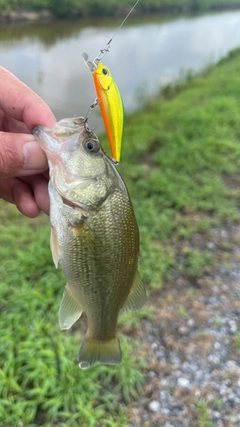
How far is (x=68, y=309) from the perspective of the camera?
6.28 feet

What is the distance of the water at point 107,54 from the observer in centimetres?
1092

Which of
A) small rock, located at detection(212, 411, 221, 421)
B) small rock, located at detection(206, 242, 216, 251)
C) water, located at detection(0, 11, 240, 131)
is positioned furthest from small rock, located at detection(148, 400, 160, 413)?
water, located at detection(0, 11, 240, 131)

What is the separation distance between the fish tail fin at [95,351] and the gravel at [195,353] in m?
0.91

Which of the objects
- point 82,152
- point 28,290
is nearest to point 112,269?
point 82,152

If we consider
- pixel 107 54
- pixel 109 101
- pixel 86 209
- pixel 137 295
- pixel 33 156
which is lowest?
pixel 107 54

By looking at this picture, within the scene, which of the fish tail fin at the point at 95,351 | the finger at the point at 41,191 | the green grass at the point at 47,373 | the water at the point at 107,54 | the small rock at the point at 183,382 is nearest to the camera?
the fish tail fin at the point at 95,351

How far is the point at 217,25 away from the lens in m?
24.3

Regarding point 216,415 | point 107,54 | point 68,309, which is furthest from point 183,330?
point 107,54

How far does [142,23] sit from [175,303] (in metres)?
22.4

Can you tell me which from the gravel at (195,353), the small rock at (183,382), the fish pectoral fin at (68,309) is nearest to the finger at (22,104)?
the fish pectoral fin at (68,309)

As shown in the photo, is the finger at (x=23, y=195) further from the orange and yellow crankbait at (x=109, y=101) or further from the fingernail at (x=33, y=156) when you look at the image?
the orange and yellow crankbait at (x=109, y=101)

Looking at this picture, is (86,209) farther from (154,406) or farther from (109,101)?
(154,406)

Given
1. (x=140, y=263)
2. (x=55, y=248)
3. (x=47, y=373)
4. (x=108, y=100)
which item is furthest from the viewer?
(x=140, y=263)

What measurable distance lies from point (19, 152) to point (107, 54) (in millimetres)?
13599
